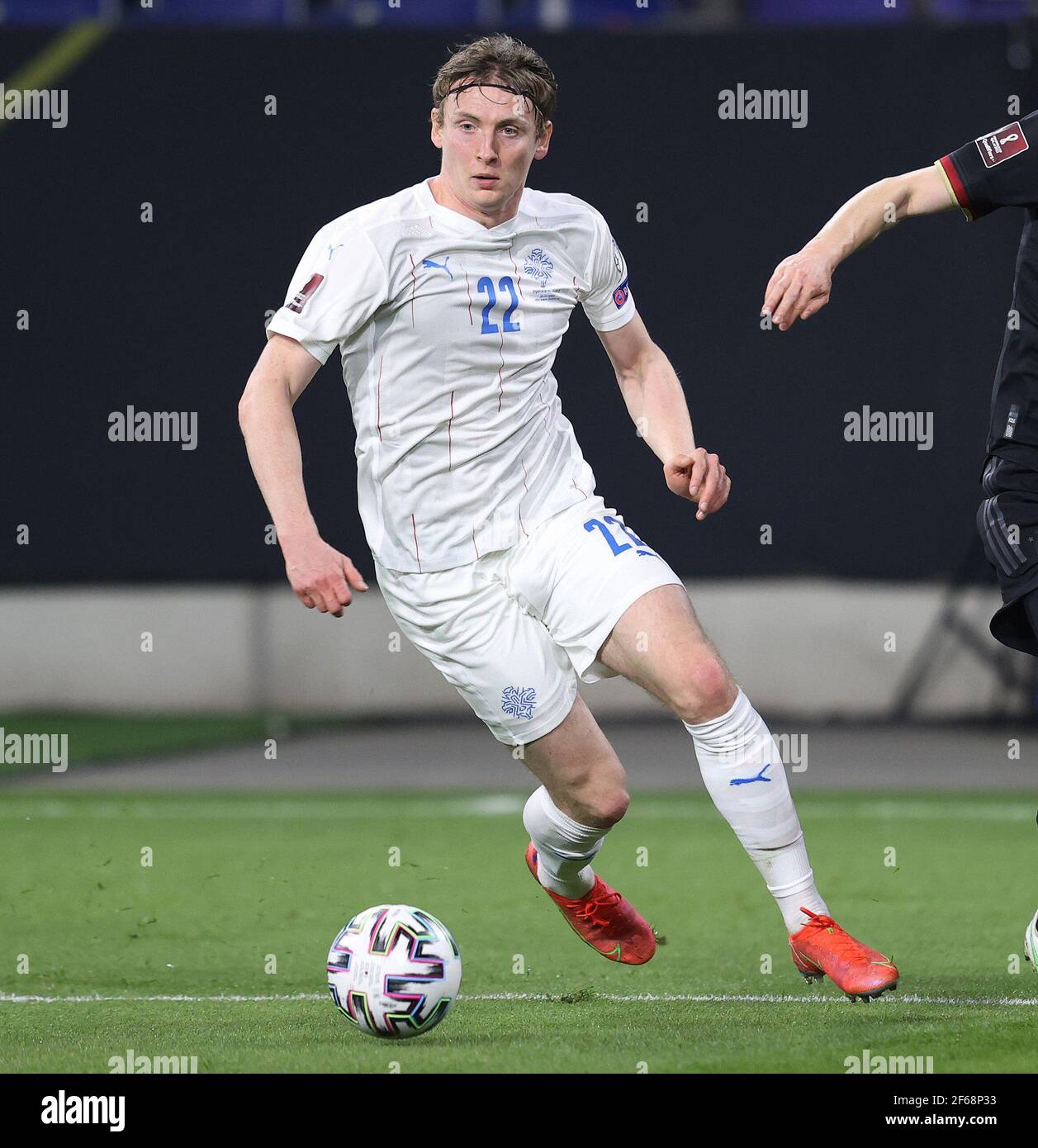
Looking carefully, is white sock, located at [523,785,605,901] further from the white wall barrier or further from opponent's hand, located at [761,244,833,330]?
the white wall barrier

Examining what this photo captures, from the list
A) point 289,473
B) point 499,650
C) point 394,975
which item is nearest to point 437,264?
point 289,473

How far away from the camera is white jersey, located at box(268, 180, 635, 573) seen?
475cm

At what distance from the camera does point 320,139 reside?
1312cm

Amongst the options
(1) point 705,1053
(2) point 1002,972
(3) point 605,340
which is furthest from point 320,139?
(1) point 705,1053

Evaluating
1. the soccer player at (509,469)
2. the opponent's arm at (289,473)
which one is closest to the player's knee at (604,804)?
the soccer player at (509,469)

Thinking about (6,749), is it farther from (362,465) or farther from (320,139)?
(362,465)

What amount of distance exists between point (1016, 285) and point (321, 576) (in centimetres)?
193

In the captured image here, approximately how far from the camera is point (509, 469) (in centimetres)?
491

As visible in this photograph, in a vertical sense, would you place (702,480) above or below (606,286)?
below

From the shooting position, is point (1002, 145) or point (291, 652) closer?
point (1002, 145)

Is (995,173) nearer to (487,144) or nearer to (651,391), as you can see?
(651,391)

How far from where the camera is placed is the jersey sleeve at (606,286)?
200 inches

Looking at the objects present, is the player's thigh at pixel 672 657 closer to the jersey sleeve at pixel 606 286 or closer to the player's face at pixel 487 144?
the jersey sleeve at pixel 606 286

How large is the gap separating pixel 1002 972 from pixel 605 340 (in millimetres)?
2219
